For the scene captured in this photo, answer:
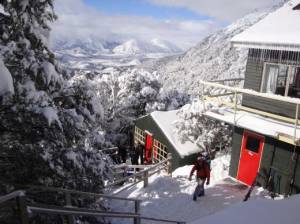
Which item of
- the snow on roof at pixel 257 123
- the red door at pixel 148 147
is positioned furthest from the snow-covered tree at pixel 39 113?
the red door at pixel 148 147

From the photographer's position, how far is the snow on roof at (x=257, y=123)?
10.6 metres

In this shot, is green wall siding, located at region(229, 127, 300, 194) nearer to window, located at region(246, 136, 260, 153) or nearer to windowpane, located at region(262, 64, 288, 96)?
window, located at region(246, 136, 260, 153)

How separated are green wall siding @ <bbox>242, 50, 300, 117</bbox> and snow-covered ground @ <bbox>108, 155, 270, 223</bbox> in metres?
3.04

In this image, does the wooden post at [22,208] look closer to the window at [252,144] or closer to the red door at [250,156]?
the red door at [250,156]

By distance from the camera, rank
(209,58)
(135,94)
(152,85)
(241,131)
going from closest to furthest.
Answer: (241,131) < (135,94) < (152,85) < (209,58)

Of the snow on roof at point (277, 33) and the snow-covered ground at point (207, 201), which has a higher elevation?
the snow on roof at point (277, 33)

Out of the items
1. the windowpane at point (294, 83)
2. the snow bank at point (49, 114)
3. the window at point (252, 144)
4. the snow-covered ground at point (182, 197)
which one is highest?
the windowpane at point (294, 83)

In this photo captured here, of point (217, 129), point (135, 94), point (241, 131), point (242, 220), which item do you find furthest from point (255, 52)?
point (135, 94)

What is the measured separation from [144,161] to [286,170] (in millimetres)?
11340

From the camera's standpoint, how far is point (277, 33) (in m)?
11.7

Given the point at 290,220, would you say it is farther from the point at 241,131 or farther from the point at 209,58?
the point at 209,58

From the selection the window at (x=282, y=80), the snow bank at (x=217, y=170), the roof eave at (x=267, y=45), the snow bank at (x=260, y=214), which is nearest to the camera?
the snow bank at (x=260, y=214)

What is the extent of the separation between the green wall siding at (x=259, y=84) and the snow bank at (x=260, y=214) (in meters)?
4.53

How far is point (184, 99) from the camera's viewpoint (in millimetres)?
34375
